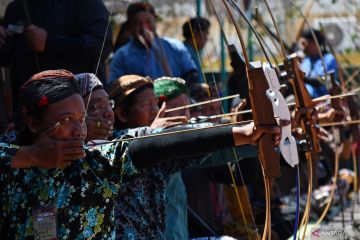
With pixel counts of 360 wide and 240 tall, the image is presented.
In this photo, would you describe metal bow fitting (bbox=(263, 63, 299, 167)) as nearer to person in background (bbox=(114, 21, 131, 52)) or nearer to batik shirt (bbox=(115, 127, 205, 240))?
batik shirt (bbox=(115, 127, 205, 240))

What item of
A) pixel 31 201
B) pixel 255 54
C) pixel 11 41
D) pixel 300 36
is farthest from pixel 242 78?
pixel 255 54

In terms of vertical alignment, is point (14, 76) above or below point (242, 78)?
above

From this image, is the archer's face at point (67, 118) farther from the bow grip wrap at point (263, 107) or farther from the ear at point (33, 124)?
the bow grip wrap at point (263, 107)

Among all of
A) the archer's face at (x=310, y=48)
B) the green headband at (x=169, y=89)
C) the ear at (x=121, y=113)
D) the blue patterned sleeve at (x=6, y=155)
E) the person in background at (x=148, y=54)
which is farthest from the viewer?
the archer's face at (x=310, y=48)

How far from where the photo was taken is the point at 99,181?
7.77 feet

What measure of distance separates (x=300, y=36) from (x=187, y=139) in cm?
451

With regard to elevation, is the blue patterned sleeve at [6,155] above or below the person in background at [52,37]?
below

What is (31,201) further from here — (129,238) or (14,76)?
(14,76)

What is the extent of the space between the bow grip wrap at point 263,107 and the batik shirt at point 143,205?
1.58 feet

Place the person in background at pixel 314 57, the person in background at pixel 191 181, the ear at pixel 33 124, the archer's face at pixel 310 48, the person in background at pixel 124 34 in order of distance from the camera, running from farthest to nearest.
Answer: the archer's face at pixel 310 48 → the person in background at pixel 314 57 → the person in background at pixel 124 34 → the person in background at pixel 191 181 → the ear at pixel 33 124

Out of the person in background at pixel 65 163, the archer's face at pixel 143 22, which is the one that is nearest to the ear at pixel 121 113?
the person in background at pixel 65 163

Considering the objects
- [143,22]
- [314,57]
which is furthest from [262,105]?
[314,57]

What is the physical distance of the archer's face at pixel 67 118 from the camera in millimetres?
2264

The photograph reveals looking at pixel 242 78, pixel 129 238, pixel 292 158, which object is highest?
pixel 242 78
